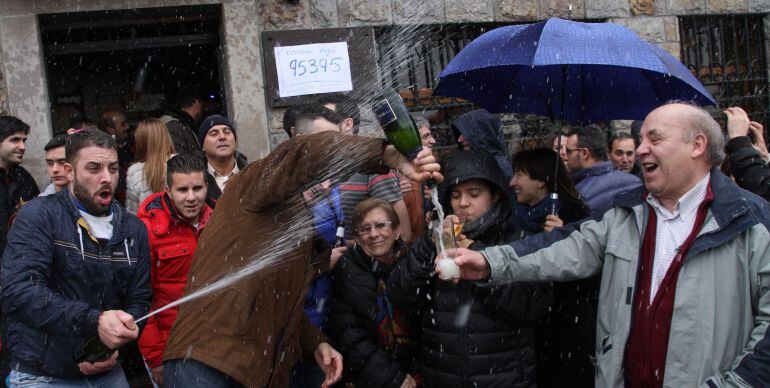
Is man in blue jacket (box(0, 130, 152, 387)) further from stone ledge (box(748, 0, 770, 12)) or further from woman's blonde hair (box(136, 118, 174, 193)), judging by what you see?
stone ledge (box(748, 0, 770, 12))

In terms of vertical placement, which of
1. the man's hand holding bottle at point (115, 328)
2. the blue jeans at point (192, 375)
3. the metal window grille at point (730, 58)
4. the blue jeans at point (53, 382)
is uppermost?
the metal window grille at point (730, 58)

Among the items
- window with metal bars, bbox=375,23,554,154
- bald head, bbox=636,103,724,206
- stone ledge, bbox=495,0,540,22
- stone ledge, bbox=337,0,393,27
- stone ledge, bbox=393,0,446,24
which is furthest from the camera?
stone ledge, bbox=495,0,540,22

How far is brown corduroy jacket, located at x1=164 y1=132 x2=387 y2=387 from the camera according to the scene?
310cm

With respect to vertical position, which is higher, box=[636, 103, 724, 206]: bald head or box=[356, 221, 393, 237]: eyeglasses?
box=[636, 103, 724, 206]: bald head

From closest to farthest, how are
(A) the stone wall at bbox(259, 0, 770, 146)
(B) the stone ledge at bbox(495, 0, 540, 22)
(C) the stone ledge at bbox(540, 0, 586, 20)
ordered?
(A) the stone wall at bbox(259, 0, 770, 146) < (B) the stone ledge at bbox(495, 0, 540, 22) < (C) the stone ledge at bbox(540, 0, 586, 20)

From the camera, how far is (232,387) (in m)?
3.42

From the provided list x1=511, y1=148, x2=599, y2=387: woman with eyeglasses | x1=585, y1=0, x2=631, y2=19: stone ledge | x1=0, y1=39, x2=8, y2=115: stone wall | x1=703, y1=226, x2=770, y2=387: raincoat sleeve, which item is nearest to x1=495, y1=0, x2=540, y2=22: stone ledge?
x1=585, y1=0, x2=631, y2=19: stone ledge

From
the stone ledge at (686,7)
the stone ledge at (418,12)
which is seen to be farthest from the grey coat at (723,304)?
the stone ledge at (686,7)

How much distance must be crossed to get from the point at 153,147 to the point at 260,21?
1971 mm

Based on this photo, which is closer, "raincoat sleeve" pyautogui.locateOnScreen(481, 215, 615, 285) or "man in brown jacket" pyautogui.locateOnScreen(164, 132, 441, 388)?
"man in brown jacket" pyautogui.locateOnScreen(164, 132, 441, 388)

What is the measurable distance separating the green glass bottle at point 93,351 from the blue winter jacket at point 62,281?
0.04 metres

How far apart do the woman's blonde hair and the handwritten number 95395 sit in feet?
5.59

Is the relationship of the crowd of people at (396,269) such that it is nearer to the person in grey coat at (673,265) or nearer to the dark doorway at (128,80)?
the person in grey coat at (673,265)

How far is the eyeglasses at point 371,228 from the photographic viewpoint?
4.20 meters
